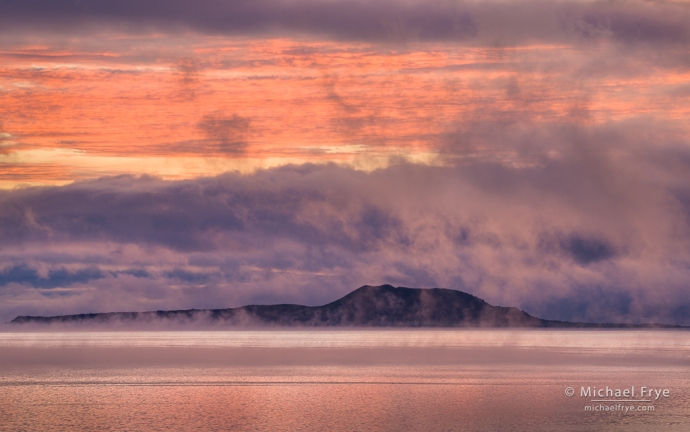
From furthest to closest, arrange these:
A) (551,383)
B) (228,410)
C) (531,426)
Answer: (551,383) → (228,410) → (531,426)

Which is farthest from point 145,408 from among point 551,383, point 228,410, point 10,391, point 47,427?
point 551,383

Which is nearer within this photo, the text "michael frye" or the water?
the water

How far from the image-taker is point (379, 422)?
88312 millimetres

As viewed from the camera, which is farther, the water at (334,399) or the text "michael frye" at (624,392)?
the text "michael frye" at (624,392)

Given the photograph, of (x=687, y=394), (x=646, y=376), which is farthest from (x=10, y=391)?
(x=646, y=376)

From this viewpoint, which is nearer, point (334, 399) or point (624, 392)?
point (334, 399)

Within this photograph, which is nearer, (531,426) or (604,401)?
(531,426)

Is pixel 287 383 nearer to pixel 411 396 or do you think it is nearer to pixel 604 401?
pixel 411 396

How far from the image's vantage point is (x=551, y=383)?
453 ft

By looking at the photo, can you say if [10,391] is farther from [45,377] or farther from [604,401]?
[604,401]

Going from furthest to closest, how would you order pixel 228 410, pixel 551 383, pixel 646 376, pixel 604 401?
pixel 646 376 → pixel 551 383 → pixel 604 401 → pixel 228 410

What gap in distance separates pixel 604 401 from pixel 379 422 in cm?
3819

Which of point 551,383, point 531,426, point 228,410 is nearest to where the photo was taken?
point 531,426

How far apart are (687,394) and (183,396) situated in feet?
235
